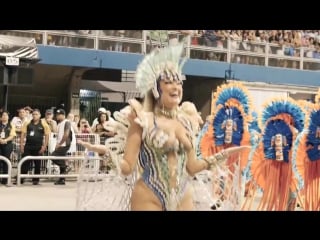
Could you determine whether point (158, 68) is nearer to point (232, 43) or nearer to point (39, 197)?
point (39, 197)

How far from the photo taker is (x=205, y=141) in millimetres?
6895

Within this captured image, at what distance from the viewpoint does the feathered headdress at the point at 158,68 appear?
366 cm

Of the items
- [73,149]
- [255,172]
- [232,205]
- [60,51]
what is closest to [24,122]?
[73,149]

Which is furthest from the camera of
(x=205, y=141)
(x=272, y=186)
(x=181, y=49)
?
(x=205, y=141)

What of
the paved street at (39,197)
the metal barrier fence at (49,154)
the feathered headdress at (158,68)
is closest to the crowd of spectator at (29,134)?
the metal barrier fence at (49,154)

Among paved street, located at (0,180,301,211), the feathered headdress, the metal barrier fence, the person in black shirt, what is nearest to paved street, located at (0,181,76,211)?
paved street, located at (0,180,301,211)

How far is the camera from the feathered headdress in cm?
366

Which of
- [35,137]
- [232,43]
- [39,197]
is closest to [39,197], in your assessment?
[39,197]

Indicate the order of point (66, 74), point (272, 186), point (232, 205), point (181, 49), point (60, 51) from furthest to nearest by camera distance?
1. point (66, 74)
2. point (60, 51)
3. point (272, 186)
4. point (232, 205)
5. point (181, 49)

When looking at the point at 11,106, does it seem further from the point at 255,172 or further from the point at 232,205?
the point at 232,205

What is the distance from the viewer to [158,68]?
12.1 feet

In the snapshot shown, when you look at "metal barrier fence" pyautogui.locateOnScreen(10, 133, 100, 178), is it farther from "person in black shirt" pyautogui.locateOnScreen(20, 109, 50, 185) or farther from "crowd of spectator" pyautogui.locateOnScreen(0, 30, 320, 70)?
"crowd of spectator" pyautogui.locateOnScreen(0, 30, 320, 70)

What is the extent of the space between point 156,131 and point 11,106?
38.1ft

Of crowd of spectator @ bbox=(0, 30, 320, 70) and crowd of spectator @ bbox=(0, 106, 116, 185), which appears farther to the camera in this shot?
crowd of spectator @ bbox=(0, 30, 320, 70)
